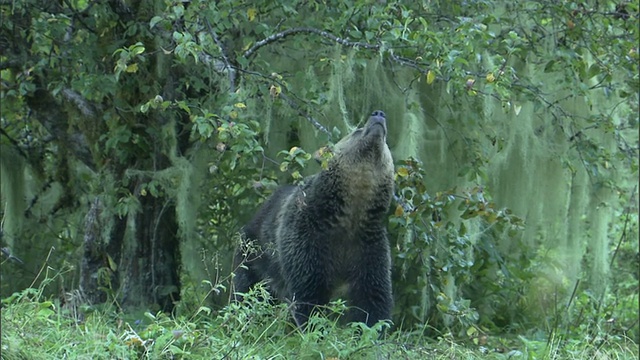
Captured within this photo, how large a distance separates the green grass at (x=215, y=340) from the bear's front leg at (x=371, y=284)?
1.11ft

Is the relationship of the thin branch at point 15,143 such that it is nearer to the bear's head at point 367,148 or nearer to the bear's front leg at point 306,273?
the bear's front leg at point 306,273

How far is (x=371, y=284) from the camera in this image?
6.21 meters

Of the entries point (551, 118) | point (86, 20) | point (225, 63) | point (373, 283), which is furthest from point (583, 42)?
point (86, 20)

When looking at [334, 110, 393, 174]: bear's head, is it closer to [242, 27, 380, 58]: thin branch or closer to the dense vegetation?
the dense vegetation

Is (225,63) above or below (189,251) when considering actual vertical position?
above

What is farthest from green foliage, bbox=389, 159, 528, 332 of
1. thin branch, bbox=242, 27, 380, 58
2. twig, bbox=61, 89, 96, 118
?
twig, bbox=61, 89, 96, 118

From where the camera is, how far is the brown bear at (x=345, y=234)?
6156mm

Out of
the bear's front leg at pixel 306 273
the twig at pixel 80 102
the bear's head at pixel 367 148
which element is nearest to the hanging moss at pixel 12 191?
the twig at pixel 80 102

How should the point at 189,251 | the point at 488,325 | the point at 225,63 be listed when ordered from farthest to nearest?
the point at 488,325 < the point at 189,251 < the point at 225,63

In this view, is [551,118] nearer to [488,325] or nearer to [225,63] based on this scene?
[488,325]

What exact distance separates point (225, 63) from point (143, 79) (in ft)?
4.96

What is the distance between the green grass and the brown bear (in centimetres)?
40

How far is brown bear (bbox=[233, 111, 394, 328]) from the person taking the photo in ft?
20.2

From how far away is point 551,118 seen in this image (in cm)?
693
